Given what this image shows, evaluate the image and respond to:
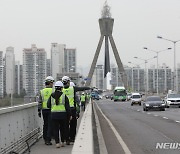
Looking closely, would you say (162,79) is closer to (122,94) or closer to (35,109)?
(122,94)

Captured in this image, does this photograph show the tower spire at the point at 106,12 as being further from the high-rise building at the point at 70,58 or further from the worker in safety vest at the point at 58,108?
the worker in safety vest at the point at 58,108

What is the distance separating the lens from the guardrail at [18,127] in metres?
9.67

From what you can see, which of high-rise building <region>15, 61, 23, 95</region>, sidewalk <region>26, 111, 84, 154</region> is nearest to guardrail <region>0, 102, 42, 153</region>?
sidewalk <region>26, 111, 84, 154</region>

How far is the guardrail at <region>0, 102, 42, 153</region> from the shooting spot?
9.67 m

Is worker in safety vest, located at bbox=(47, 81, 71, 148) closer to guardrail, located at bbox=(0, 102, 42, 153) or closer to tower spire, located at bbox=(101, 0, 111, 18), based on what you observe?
guardrail, located at bbox=(0, 102, 42, 153)

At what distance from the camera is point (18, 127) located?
37.5ft

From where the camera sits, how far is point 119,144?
1441cm

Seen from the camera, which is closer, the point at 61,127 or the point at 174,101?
the point at 61,127

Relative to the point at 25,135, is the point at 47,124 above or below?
above

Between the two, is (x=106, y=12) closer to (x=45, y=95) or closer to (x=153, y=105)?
(x=153, y=105)

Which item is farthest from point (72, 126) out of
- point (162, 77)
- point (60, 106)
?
point (162, 77)

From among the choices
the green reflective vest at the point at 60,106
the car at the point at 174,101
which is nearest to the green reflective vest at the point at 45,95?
the green reflective vest at the point at 60,106

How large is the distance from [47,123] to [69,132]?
2.26 ft

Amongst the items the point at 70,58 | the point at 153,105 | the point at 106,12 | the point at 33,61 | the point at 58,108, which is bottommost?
the point at 153,105
